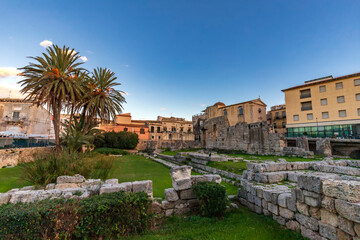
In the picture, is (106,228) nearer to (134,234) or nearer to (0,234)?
(134,234)

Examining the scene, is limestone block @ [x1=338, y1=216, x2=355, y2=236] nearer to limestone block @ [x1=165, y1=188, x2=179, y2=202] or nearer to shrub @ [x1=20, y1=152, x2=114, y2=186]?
limestone block @ [x1=165, y1=188, x2=179, y2=202]

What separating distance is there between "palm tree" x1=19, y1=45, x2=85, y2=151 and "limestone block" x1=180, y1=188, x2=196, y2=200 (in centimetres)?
1465

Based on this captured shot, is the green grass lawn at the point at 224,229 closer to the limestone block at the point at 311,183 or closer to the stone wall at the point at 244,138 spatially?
the limestone block at the point at 311,183

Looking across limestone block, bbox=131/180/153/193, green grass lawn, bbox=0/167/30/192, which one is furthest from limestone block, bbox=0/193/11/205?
limestone block, bbox=131/180/153/193

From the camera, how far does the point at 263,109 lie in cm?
3988

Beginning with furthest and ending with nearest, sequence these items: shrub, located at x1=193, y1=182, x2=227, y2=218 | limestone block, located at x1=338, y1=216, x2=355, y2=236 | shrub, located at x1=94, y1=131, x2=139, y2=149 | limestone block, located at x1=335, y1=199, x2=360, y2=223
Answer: shrub, located at x1=94, y1=131, x2=139, y2=149, shrub, located at x1=193, y1=182, x2=227, y2=218, limestone block, located at x1=338, y1=216, x2=355, y2=236, limestone block, located at x1=335, y1=199, x2=360, y2=223

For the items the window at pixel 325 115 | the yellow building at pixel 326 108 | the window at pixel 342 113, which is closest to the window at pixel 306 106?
the yellow building at pixel 326 108

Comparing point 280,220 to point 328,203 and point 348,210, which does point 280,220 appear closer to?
point 328,203

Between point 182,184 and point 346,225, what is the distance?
369cm

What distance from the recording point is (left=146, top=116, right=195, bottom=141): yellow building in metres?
50.8

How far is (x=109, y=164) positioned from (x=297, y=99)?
32.8m

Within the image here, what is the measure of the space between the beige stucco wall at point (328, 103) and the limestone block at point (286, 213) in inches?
1144

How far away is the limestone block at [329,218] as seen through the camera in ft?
10.5

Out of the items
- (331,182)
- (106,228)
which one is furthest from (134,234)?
(331,182)
